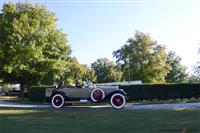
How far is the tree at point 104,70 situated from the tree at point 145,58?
154ft

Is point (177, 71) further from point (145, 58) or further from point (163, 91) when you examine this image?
point (163, 91)

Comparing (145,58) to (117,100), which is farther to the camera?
(145,58)

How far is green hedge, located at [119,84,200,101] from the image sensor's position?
4144 centimetres

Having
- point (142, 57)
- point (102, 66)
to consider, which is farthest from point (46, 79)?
point (102, 66)

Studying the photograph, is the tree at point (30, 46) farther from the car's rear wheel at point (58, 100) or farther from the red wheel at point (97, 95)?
the red wheel at point (97, 95)

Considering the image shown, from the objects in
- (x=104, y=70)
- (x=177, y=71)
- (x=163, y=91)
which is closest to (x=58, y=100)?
(x=163, y=91)

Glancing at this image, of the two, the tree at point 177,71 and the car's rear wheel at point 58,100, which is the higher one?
the tree at point 177,71

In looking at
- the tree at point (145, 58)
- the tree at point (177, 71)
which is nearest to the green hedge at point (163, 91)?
the tree at point (145, 58)

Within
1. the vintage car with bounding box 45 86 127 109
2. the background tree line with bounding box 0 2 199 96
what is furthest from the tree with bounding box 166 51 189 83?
the vintage car with bounding box 45 86 127 109

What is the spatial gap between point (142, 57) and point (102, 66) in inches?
2261

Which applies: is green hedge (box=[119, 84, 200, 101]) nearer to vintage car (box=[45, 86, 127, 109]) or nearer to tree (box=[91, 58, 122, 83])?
vintage car (box=[45, 86, 127, 109])

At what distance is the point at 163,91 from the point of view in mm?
41844

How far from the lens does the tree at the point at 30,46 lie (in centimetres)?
4706

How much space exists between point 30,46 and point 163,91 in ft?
46.7
